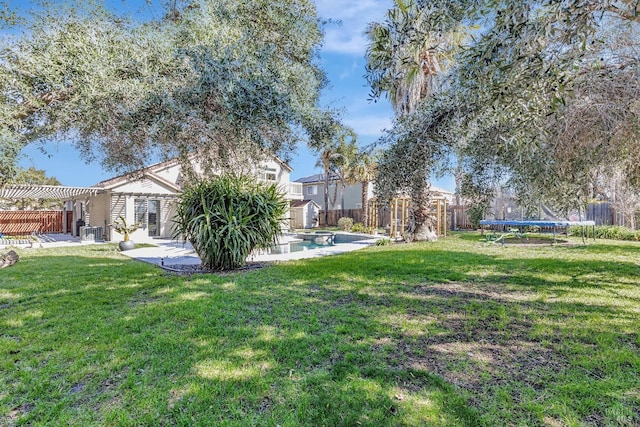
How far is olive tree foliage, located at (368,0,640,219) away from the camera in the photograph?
140 inches

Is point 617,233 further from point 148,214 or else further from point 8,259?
point 8,259

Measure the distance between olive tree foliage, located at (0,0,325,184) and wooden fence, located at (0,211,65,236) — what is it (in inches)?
994

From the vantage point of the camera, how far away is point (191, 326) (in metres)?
4.79

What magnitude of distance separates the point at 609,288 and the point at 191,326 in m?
8.27

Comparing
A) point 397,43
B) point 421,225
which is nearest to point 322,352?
point 397,43

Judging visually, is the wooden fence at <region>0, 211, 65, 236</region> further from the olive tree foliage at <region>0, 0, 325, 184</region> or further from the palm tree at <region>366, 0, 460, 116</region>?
the palm tree at <region>366, 0, 460, 116</region>

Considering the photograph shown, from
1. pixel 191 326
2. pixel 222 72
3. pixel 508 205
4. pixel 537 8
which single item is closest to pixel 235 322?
pixel 191 326

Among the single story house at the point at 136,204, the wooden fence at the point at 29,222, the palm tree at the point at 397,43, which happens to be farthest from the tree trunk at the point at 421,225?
the wooden fence at the point at 29,222

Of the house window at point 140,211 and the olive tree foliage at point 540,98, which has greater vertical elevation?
the olive tree foliage at point 540,98

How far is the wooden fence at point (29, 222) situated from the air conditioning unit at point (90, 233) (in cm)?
967

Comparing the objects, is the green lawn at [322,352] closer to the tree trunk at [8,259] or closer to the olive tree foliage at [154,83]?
the olive tree foliage at [154,83]

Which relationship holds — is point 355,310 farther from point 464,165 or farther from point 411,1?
point 411,1

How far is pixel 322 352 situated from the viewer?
3994 millimetres

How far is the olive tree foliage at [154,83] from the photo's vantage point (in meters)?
5.12
